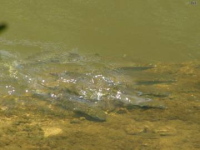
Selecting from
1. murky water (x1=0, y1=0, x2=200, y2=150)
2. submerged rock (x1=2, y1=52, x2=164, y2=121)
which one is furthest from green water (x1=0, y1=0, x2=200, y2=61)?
submerged rock (x1=2, y1=52, x2=164, y2=121)

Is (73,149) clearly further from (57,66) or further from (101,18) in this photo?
(101,18)

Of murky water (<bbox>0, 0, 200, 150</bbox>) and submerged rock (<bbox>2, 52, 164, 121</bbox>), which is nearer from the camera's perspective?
murky water (<bbox>0, 0, 200, 150</bbox>)

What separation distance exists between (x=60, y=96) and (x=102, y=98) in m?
0.58

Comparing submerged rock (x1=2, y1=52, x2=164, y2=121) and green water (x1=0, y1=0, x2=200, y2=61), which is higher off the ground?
green water (x1=0, y1=0, x2=200, y2=61)

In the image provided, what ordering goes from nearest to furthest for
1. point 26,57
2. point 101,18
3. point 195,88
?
1. point 195,88
2. point 26,57
3. point 101,18

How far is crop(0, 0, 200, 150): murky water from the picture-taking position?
4.08 metres

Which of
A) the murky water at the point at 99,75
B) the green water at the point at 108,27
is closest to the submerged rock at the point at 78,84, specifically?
the murky water at the point at 99,75

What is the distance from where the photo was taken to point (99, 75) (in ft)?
18.5

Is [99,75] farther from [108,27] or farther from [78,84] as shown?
[108,27]

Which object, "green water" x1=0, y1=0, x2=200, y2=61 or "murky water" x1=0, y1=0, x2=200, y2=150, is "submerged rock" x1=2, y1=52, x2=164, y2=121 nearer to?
"murky water" x1=0, y1=0, x2=200, y2=150

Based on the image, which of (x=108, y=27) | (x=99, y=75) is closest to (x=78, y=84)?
(x=99, y=75)

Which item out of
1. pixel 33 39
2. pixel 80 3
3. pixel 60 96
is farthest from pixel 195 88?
pixel 80 3

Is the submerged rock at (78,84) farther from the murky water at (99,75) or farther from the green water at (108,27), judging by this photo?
the green water at (108,27)

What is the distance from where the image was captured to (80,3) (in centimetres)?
934
